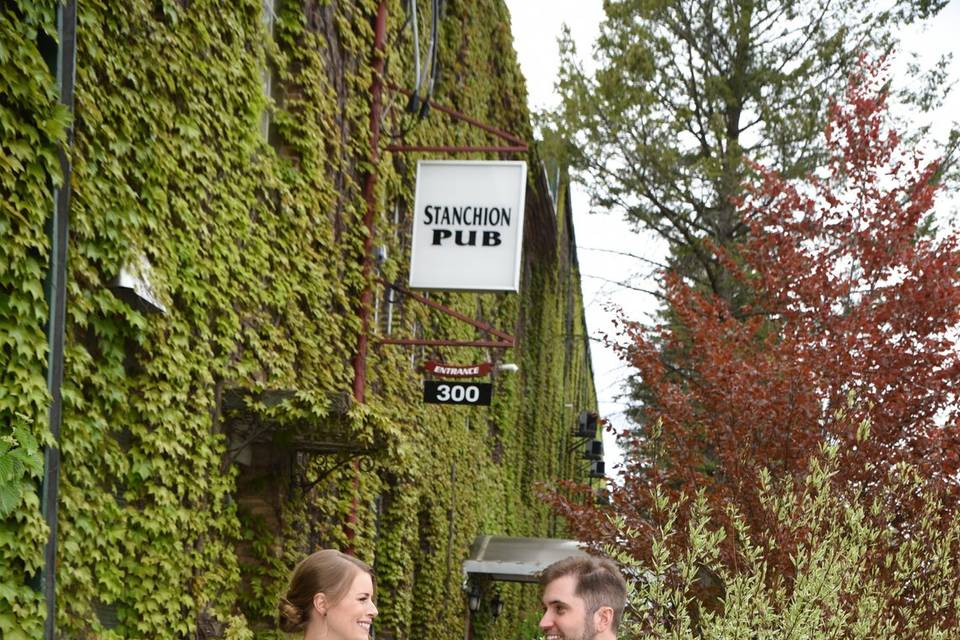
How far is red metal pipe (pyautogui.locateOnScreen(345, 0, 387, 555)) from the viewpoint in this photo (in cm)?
1252

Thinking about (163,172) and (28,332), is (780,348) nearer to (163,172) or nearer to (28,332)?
(163,172)

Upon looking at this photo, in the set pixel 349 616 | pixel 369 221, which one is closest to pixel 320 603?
pixel 349 616

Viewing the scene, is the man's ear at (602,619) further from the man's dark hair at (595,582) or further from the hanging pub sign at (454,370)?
the hanging pub sign at (454,370)

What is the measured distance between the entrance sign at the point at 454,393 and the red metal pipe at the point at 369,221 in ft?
4.59

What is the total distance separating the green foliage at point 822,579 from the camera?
6.36 meters

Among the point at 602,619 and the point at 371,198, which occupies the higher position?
the point at 371,198

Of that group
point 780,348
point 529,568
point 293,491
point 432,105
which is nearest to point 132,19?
point 293,491

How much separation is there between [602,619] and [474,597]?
17721 millimetres

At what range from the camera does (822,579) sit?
638 cm

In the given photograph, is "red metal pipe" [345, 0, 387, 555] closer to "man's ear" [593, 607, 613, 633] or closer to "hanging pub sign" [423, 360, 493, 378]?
"hanging pub sign" [423, 360, 493, 378]

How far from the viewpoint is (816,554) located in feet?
20.9

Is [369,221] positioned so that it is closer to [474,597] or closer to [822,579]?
[822,579]

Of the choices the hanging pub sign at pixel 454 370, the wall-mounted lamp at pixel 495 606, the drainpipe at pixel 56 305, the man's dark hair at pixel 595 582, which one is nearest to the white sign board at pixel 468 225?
the hanging pub sign at pixel 454 370

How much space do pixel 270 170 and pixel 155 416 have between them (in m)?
2.69
